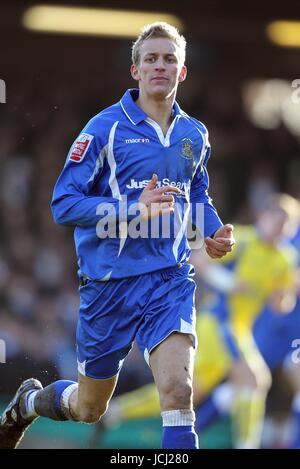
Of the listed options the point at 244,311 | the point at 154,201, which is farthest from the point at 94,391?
the point at 244,311

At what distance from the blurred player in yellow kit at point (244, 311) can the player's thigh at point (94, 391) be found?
5.77m

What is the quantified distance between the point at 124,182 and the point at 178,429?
134cm

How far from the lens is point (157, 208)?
6.34 metres

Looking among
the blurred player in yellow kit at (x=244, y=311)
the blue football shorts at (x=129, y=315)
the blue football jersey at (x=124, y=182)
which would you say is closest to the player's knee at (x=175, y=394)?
the blue football shorts at (x=129, y=315)

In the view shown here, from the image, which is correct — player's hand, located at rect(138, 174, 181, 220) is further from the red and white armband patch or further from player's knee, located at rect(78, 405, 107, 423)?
player's knee, located at rect(78, 405, 107, 423)

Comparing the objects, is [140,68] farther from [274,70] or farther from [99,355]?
[274,70]

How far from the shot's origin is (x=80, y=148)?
265 inches

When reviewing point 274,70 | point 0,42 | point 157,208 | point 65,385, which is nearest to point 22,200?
point 0,42

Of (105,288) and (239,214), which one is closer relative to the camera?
(105,288)

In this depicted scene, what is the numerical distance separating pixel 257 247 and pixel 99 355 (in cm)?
621

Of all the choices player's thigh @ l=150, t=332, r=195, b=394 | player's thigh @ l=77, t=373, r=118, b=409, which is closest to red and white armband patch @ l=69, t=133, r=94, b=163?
player's thigh @ l=150, t=332, r=195, b=394

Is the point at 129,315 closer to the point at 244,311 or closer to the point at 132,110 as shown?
the point at 132,110

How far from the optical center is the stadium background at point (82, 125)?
14.4 meters

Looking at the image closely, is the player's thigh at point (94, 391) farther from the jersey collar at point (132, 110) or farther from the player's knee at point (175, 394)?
the jersey collar at point (132, 110)
